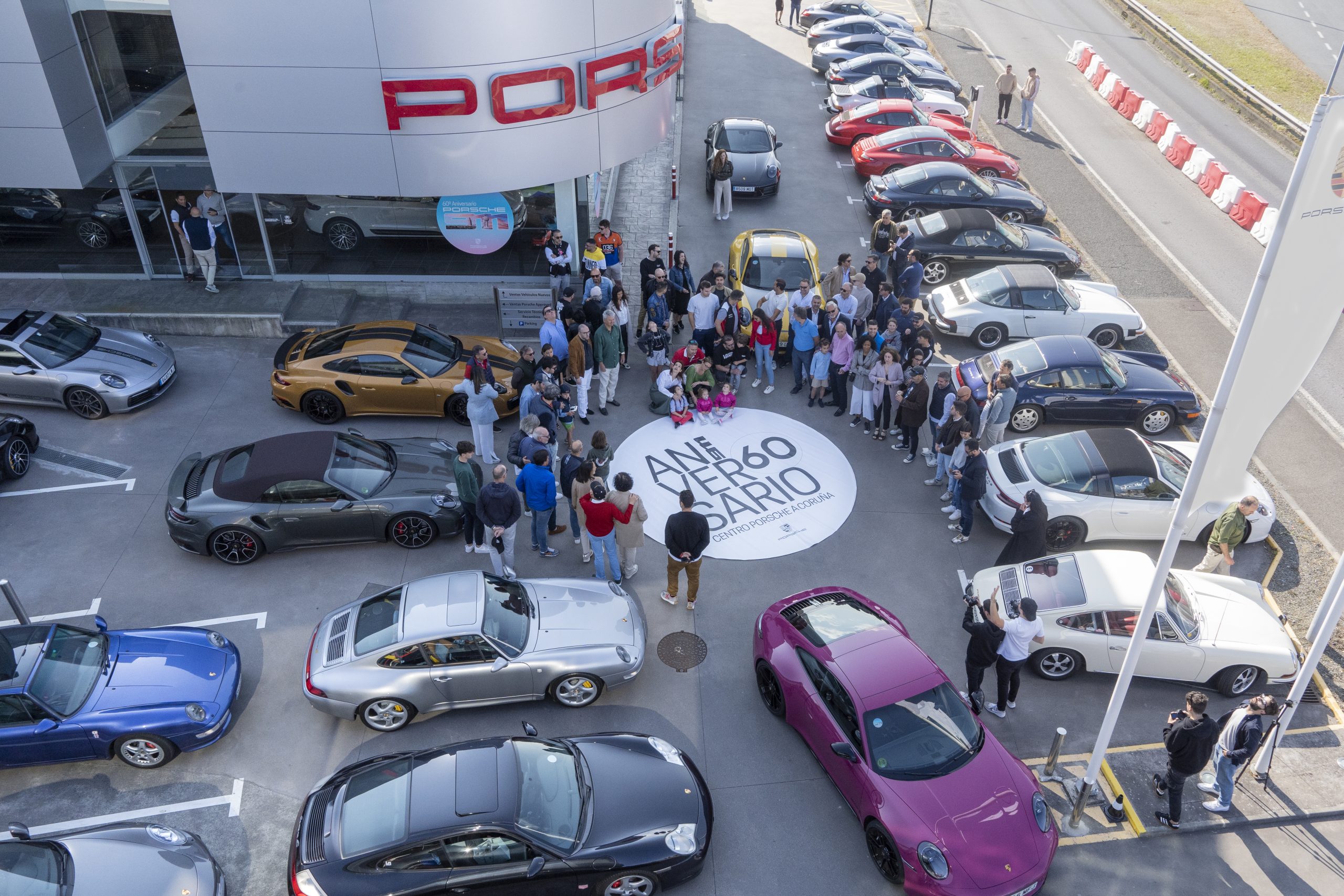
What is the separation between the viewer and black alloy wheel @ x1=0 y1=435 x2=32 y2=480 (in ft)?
42.8

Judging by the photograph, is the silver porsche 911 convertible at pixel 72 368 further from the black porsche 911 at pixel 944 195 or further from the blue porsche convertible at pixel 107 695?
the black porsche 911 at pixel 944 195

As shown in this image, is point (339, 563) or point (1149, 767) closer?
point (1149, 767)

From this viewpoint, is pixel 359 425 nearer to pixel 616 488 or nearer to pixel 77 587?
pixel 77 587

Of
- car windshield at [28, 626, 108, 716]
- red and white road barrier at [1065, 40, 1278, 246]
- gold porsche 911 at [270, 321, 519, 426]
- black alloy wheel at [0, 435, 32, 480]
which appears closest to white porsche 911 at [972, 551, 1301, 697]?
gold porsche 911 at [270, 321, 519, 426]

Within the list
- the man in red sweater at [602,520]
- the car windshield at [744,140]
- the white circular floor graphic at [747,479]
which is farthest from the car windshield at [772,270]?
the man in red sweater at [602,520]

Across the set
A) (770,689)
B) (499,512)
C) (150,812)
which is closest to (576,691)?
(770,689)

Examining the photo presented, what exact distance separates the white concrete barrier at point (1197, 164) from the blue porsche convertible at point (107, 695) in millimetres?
24642

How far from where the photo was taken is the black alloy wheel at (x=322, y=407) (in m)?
14.5

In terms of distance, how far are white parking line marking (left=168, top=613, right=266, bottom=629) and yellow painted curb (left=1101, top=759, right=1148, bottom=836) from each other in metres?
9.59

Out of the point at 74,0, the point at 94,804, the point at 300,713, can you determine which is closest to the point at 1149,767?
the point at 300,713

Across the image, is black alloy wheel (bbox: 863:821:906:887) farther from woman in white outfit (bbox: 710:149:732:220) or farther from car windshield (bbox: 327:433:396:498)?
woman in white outfit (bbox: 710:149:732:220)

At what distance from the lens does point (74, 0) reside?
51.7 ft

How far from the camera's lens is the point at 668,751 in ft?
30.1

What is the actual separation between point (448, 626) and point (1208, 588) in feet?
29.0
